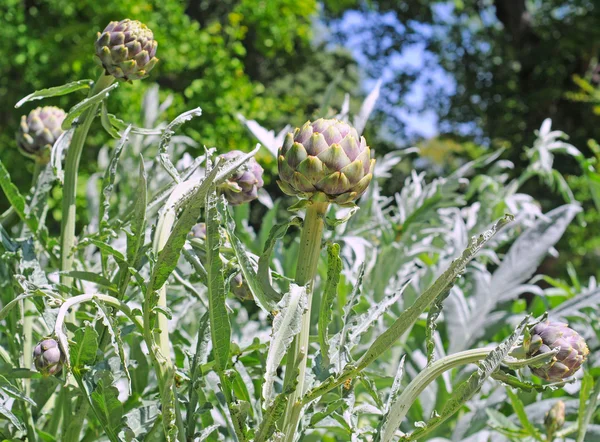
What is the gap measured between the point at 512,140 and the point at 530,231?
140 inches

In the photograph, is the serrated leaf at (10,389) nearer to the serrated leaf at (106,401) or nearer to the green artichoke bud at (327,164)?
the serrated leaf at (106,401)

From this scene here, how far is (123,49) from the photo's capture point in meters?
0.44

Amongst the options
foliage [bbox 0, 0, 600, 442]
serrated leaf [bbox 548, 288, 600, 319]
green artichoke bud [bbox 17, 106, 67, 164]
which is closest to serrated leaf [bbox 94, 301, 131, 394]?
foliage [bbox 0, 0, 600, 442]

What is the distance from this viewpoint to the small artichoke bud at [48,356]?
1.19 ft

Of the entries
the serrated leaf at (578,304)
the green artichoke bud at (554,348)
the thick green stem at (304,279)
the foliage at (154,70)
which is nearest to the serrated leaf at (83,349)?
the thick green stem at (304,279)

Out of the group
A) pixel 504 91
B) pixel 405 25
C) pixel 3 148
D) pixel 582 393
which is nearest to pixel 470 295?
pixel 582 393

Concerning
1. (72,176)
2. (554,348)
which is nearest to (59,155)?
(72,176)

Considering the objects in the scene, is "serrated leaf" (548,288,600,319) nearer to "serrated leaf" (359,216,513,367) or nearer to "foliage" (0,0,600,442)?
"foliage" (0,0,600,442)

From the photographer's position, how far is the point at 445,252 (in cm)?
90

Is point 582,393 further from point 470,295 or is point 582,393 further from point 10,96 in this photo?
point 10,96

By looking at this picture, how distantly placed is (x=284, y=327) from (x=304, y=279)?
0.03 m

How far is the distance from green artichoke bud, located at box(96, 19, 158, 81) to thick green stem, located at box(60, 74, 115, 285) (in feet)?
0.03

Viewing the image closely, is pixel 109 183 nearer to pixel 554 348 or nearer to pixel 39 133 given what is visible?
pixel 39 133

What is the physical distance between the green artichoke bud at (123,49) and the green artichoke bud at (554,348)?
280mm
